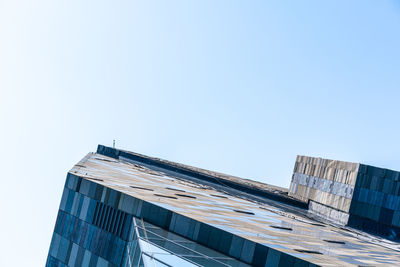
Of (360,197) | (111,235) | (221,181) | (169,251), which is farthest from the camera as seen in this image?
(221,181)

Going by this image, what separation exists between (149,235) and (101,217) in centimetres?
921

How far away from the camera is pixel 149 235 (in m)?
27.4

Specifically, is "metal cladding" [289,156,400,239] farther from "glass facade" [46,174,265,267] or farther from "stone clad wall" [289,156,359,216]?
"glass facade" [46,174,265,267]

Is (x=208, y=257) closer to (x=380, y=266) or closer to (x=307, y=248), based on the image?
(x=307, y=248)

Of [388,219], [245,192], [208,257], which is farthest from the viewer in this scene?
[245,192]

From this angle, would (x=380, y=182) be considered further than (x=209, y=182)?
No

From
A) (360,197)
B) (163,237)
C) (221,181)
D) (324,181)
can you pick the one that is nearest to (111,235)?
(163,237)

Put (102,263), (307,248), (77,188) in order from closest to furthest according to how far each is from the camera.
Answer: (307,248), (102,263), (77,188)

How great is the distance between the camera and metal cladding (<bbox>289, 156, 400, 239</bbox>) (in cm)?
8169

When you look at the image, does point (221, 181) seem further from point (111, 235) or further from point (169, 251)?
point (169, 251)

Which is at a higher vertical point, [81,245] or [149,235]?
[149,235]

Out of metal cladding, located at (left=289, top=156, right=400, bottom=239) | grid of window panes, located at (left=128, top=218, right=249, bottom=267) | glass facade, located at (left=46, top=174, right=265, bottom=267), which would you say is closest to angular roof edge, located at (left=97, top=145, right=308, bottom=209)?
metal cladding, located at (left=289, top=156, right=400, bottom=239)

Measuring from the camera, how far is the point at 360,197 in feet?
276

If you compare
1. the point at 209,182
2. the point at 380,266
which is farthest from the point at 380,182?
the point at 380,266
